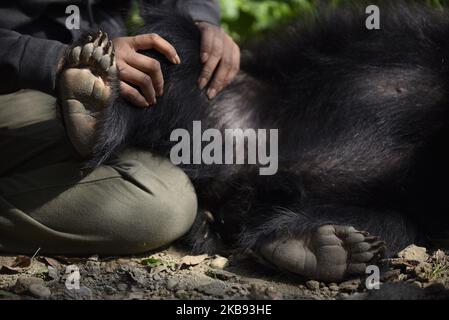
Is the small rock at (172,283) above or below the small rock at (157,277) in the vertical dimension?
below

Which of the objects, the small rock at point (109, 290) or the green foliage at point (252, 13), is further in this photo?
the green foliage at point (252, 13)

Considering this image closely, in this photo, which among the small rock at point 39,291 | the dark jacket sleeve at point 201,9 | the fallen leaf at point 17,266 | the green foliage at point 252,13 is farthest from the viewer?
the green foliage at point 252,13

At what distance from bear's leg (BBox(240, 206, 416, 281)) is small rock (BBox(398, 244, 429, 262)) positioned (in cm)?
3

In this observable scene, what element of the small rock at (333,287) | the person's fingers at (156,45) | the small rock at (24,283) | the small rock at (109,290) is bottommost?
the small rock at (333,287)

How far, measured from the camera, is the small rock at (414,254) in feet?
7.82

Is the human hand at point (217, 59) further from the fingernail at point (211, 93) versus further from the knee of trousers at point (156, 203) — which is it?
the knee of trousers at point (156, 203)

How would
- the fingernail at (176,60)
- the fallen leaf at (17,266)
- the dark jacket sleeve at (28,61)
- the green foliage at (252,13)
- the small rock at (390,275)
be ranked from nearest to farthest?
the small rock at (390,275) → the fallen leaf at (17,266) → the dark jacket sleeve at (28,61) → the fingernail at (176,60) → the green foliage at (252,13)

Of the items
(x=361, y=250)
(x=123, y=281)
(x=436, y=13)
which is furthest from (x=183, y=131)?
(x=436, y=13)

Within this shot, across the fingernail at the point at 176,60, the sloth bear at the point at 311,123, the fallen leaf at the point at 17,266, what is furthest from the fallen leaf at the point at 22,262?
the fingernail at the point at 176,60

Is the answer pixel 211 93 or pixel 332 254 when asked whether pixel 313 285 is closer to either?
pixel 332 254

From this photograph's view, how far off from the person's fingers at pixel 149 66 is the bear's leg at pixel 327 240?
597 millimetres

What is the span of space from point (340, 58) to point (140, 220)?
969mm

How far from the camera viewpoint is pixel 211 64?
272 centimetres

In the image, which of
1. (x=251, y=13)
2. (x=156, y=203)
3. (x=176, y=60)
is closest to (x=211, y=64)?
(x=176, y=60)
